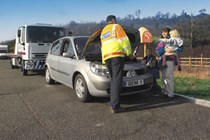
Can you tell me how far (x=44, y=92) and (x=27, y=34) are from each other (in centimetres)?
518

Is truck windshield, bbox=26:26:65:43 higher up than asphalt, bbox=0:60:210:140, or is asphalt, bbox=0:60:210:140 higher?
truck windshield, bbox=26:26:65:43

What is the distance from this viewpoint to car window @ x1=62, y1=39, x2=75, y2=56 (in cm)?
728

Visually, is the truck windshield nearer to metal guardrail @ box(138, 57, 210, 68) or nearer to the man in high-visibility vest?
the man in high-visibility vest

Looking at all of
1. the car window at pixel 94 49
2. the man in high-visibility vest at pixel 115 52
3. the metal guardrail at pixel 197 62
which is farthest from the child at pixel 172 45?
the metal guardrail at pixel 197 62

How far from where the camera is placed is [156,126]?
182 inches

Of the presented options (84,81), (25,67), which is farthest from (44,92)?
(25,67)

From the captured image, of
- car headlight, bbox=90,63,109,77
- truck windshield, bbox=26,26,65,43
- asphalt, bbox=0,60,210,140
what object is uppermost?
truck windshield, bbox=26,26,65,43

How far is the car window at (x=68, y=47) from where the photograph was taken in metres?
7.28

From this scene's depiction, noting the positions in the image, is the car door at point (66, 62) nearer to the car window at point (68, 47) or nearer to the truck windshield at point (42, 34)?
the car window at point (68, 47)

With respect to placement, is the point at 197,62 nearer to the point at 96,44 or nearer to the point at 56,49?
the point at 56,49

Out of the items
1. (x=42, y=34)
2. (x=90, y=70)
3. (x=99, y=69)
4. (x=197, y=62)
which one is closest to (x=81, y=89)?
(x=90, y=70)

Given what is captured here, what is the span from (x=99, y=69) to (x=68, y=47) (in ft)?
6.49

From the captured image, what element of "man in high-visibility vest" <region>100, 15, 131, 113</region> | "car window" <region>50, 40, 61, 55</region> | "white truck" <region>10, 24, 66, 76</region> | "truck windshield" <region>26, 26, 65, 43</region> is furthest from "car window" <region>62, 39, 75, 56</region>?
"truck windshield" <region>26, 26, 65, 43</region>

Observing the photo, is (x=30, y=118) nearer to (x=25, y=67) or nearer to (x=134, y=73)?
(x=134, y=73)
